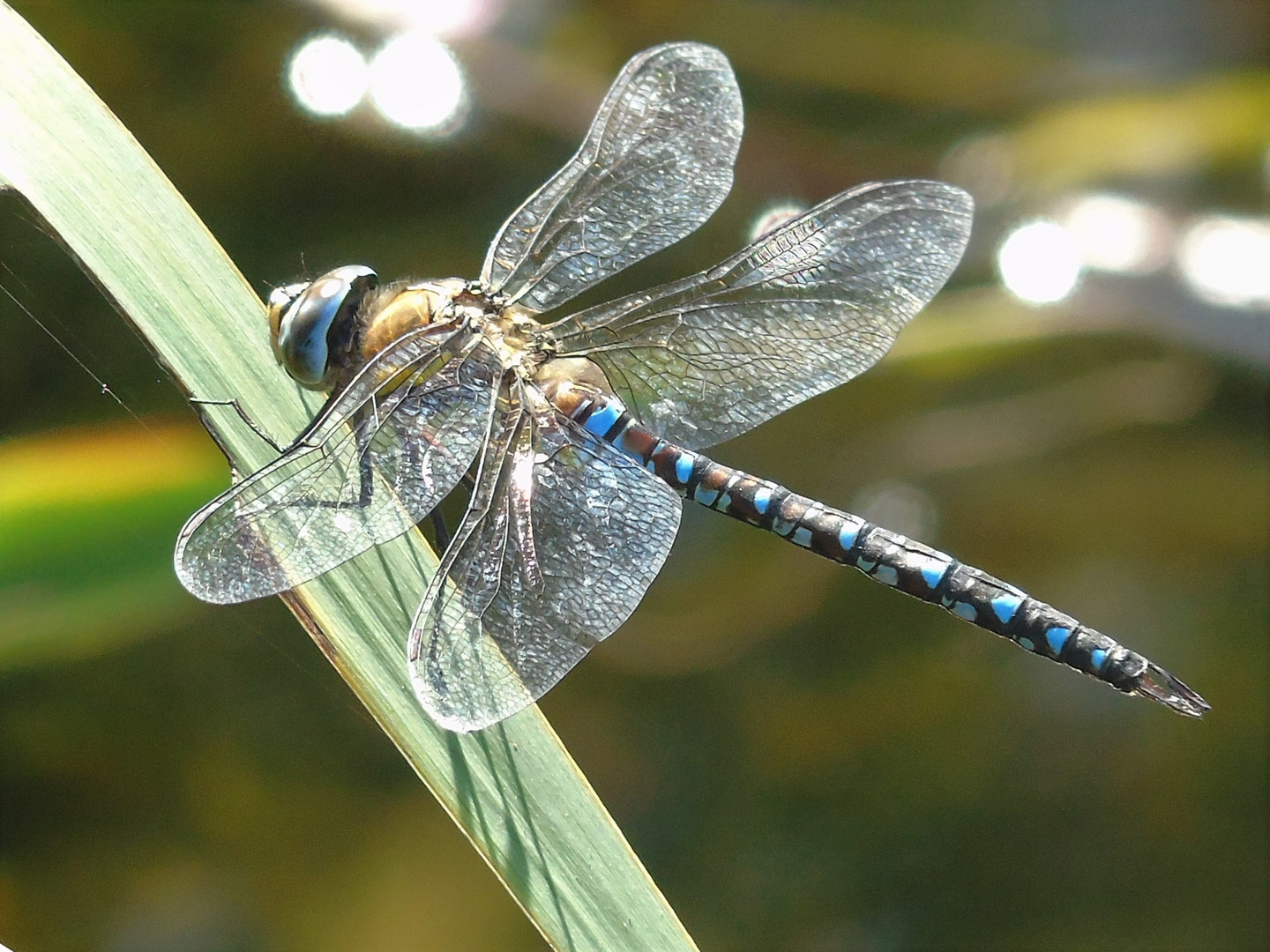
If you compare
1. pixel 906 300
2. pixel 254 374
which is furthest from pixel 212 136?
pixel 906 300

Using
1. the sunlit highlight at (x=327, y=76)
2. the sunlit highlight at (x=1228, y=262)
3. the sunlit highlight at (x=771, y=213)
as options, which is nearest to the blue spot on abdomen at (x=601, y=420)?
the sunlit highlight at (x=771, y=213)

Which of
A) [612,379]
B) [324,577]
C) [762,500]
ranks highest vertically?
[612,379]

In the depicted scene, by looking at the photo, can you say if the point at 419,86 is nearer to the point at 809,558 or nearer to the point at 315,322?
the point at 315,322

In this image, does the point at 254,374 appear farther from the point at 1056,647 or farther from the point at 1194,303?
the point at 1194,303

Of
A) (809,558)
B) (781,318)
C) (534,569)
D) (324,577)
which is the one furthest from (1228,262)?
(324,577)

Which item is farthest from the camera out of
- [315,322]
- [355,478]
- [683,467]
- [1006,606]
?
[683,467]

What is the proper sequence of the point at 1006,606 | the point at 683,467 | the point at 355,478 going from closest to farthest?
the point at 355,478
the point at 1006,606
the point at 683,467
